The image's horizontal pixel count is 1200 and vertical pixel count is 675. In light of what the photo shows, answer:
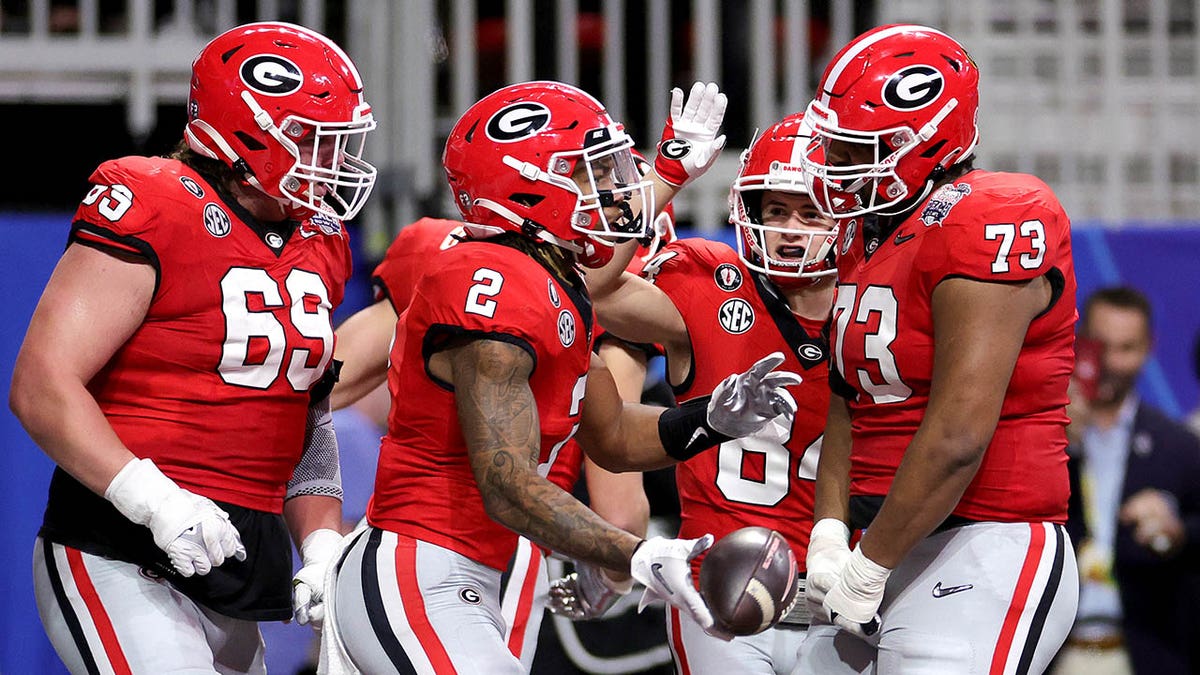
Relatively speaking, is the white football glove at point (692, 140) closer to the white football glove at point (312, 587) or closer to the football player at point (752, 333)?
the football player at point (752, 333)

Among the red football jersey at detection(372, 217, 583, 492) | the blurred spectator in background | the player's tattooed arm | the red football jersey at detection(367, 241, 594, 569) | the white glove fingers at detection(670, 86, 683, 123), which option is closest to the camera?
the player's tattooed arm

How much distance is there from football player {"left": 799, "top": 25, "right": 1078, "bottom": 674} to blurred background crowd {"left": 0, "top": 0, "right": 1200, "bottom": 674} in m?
2.27

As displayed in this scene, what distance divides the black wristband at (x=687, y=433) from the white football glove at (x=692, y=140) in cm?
85

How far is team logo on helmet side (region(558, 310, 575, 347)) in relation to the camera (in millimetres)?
3135

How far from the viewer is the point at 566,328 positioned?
3.15 meters

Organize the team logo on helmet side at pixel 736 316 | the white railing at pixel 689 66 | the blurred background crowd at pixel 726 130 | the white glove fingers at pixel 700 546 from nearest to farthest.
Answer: the white glove fingers at pixel 700 546
the team logo on helmet side at pixel 736 316
the blurred background crowd at pixel 726 130
the white railing at pixel 689 66

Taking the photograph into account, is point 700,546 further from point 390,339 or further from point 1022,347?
point 390,339

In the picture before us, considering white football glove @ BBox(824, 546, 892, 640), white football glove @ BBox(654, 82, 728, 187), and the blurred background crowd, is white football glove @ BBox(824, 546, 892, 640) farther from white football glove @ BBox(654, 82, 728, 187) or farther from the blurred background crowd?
the blurred background crowd

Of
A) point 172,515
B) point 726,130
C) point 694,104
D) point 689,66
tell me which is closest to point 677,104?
point 694,104

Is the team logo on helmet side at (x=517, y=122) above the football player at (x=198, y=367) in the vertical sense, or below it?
above

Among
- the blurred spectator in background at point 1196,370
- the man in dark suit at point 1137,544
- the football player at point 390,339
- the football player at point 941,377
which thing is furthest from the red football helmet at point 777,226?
the blurred spectator in background at point 1196,370

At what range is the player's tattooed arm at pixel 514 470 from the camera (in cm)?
299

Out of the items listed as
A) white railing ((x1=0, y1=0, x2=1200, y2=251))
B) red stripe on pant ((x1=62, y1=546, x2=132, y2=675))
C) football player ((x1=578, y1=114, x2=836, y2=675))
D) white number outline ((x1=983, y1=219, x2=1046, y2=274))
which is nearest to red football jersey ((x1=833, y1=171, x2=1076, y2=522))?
white number outline ((x1=983, y1=219, x2=1046, y2=274))

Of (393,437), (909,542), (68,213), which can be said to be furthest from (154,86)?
(909,542)
